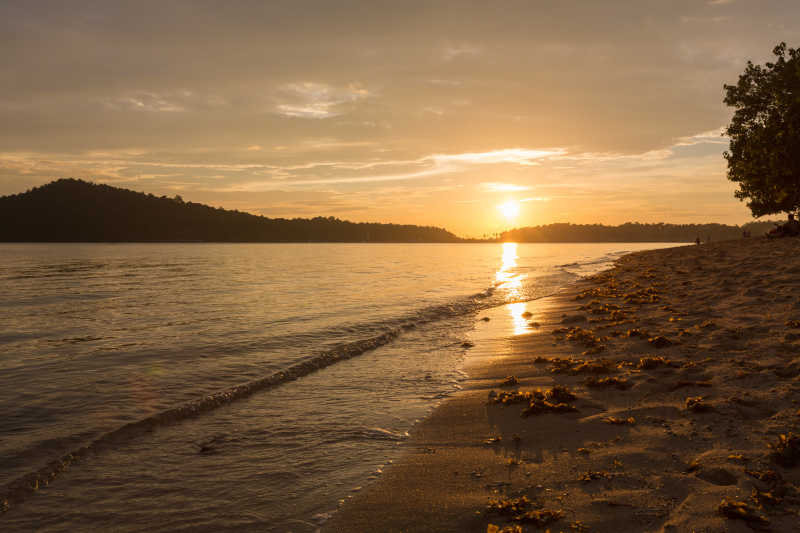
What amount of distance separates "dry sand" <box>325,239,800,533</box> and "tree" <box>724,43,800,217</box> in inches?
1442

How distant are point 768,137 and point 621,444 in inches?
1868

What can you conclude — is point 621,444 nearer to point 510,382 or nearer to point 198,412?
point 510,382

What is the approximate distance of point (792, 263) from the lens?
1984 centimetres

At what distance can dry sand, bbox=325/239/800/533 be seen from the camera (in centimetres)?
446

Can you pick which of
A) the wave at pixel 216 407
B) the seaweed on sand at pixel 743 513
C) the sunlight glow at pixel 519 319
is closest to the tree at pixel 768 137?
the sunlight glow at pixel 519 319

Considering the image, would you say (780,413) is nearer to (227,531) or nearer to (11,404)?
(227,531)

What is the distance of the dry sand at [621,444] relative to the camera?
446 centimetres

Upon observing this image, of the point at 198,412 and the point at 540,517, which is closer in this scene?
the point at 540,517

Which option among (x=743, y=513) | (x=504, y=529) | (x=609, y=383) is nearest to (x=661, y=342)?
(x=609, y=383)

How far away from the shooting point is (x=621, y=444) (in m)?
5.97

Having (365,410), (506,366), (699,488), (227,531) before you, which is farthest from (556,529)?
(506,366)

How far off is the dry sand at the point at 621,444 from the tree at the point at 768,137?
120ft

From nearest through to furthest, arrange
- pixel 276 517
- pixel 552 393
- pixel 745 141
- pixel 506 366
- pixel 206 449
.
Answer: pixel 276 517
pixel 206 449
pixel 552 393
pixel 506 366
pixel 745 141

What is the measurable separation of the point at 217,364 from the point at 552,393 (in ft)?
31.4
